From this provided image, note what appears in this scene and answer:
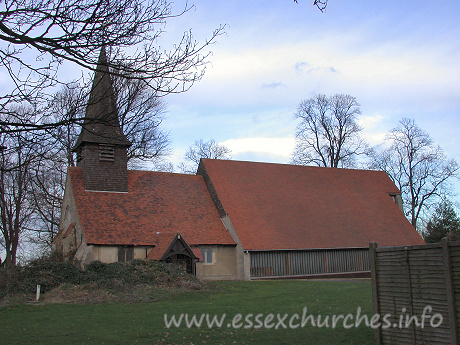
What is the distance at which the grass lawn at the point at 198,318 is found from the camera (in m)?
11.4

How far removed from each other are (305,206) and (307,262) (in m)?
4.98

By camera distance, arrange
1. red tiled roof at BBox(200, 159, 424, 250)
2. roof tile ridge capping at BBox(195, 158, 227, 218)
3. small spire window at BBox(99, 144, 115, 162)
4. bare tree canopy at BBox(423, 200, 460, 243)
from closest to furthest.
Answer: small spire window at BBox(99, 144, 115, 162), red tiled roof at BBox(200, 159, 424, 250), roof tile ridge capping at BBox(195, 158, 227, 218), bare tree canopy at BBox(423, 200, 460, 243)

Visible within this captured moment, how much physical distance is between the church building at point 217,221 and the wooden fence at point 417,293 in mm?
17086

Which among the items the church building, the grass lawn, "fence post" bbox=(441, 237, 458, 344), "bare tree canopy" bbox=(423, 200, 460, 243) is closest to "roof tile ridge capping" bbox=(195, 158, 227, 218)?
the church building

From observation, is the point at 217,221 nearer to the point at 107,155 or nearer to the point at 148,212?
the point at 148,212

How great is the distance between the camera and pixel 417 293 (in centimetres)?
926

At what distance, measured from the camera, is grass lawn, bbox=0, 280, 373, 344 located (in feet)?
37.3

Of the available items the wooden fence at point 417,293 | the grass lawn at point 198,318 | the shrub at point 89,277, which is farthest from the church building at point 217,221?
the wooden fence at point 417,293

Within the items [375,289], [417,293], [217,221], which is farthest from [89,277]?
[417,293]

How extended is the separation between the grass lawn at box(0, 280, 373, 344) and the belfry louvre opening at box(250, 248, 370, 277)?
915 centimetres

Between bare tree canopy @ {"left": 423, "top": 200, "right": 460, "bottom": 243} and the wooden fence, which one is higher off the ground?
bare tree canopy @ {"left": 423, "top": 200, "right": 460, "bottom": 243}

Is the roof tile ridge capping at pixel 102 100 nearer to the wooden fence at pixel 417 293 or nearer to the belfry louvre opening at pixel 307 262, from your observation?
the wooden fence at pixel 417 293

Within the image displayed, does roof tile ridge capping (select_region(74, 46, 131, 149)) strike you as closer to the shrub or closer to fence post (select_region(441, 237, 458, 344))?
fence post (select_region(441, 237, 458, 344))

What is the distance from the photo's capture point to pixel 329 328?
11969mm
